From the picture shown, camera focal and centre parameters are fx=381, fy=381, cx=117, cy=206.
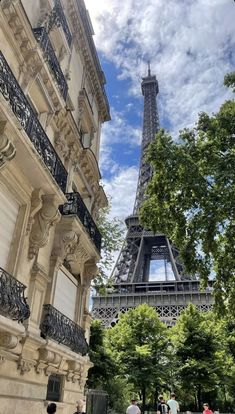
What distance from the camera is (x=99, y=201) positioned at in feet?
56.5

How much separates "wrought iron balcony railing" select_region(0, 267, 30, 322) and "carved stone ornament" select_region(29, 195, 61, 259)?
158 centimetres

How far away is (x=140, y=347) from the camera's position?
3153cm

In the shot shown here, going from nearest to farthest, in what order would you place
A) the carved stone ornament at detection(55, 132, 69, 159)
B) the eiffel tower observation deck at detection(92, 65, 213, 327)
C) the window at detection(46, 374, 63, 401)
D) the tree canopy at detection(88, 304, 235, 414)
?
the window at detection(46, 374, 63, 401) < the carved stone ornament at detection(55, 132, 69, 159) < the tree canopy at detection(88, 304, 235, 414) < the eiffel tower observation deck at detection(92, 65, 213, 327)

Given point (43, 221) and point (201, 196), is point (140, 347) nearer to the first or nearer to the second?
point (201, 196)

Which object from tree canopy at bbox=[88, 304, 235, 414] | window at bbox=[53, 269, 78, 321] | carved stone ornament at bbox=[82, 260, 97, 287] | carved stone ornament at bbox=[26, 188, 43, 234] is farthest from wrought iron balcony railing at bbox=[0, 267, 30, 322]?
tree canopy at bbox=[88, 304, 235, 414]

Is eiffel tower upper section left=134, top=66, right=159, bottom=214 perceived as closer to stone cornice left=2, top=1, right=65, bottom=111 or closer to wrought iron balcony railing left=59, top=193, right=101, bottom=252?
wrought iron balcony railing left=59, top=193, right=101, bottom=252

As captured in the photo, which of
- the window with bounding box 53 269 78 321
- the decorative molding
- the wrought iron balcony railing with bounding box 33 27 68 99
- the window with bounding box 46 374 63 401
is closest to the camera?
the decorative molding

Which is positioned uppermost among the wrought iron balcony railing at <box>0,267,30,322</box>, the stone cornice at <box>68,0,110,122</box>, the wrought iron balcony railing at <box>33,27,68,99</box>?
the stone cornice at <box>68,0,110,122</box>

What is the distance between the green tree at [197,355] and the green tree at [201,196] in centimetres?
1812

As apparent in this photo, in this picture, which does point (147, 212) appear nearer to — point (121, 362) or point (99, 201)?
A: point (99, 201)

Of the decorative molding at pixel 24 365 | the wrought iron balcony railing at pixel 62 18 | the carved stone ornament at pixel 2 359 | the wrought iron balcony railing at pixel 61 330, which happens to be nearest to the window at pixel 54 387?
the wrought iron balcony railing at pixel 61 330

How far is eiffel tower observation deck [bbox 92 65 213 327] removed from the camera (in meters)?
54.9

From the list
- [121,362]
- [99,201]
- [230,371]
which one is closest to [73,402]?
[99,201]

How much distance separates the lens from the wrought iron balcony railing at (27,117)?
7977mm
